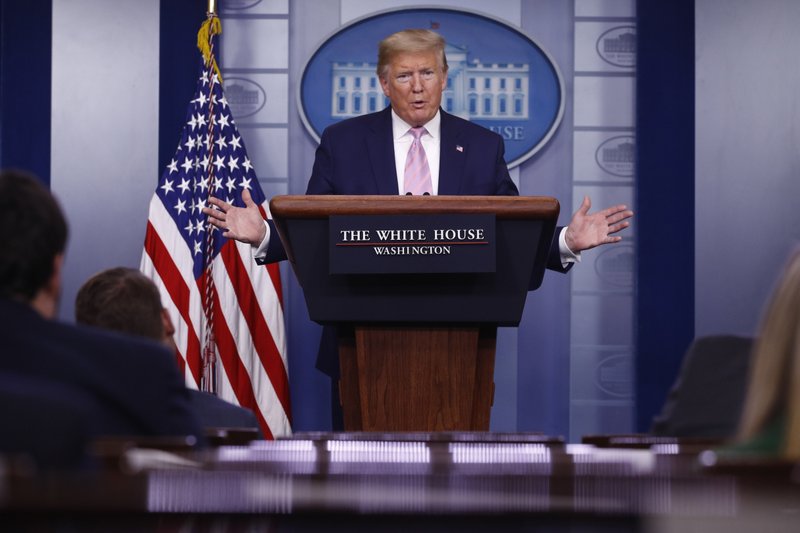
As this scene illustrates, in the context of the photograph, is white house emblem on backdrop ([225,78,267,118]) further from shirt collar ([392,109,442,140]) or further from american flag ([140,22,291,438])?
shirt collar ([392,109,442,140])

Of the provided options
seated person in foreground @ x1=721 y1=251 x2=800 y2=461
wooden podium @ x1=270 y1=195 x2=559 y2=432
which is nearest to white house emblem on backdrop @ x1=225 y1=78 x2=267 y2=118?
wooden podium @ x1=270 y1=195 x2=559 y2=432

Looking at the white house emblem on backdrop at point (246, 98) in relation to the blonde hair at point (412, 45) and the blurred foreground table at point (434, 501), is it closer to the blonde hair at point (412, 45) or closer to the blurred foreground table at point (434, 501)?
the blonde hair at point (412, 45)

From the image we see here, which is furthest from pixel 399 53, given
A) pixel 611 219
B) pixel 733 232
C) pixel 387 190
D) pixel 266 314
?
pixel 733 232

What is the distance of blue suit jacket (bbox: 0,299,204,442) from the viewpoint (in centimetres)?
169

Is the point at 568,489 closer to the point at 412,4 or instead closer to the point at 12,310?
the point at 12,310

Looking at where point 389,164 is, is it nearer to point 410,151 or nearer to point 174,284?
point 410,151

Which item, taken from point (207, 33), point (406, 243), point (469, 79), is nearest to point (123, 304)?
point (406, 243)

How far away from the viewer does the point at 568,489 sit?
1.16 meters

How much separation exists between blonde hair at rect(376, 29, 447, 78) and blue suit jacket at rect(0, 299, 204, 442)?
2.85 metres

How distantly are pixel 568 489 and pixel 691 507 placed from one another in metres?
0.13

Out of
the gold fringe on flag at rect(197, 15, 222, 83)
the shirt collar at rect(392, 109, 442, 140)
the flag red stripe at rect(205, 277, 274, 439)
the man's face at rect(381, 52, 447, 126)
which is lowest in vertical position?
the flag red stripe at rect(205, 277, 274, 439)

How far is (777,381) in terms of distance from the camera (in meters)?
1.55

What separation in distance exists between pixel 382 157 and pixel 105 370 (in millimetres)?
2685

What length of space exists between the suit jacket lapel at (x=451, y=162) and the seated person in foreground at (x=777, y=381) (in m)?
2.72
